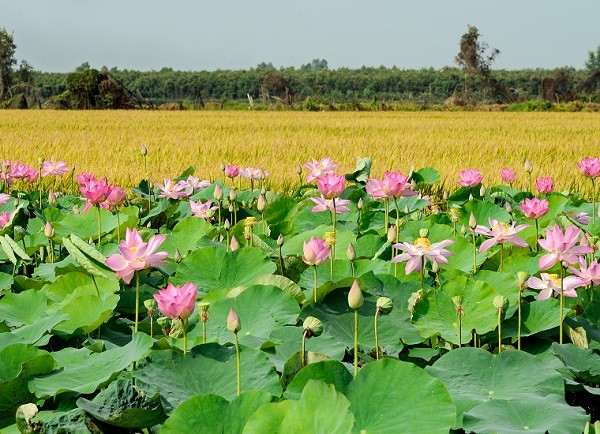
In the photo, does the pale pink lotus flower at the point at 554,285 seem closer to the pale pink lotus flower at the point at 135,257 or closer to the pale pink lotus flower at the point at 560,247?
the pale pink lotus flower at the point at 560,247

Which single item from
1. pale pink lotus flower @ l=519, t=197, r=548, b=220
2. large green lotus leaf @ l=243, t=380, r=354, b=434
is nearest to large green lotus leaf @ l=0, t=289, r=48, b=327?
large green lotus leaf @ l=243, t=380, r=354, b=434

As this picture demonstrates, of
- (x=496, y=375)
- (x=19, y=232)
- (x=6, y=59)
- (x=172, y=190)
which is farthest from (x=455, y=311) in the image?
(x=6, y=59)

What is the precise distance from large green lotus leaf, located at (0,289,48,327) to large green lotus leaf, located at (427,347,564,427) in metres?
0.70

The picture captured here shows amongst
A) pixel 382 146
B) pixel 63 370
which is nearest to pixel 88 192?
pixel 63 370

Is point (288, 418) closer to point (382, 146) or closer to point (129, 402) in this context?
point (129, 402)

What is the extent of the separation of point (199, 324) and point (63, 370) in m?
0.29

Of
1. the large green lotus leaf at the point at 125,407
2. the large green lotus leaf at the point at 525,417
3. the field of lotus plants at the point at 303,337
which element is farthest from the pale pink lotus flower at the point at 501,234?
the large green lotus leaf at the point at 125,407

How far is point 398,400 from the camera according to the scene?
2.75ft

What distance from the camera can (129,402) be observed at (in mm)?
892

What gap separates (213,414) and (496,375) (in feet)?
1.43

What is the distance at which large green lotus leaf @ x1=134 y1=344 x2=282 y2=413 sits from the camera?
0.95 metres

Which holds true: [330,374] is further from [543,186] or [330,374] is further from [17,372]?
[543,186]

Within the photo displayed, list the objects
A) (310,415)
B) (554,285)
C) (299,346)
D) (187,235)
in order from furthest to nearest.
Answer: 1. (187,235)
2. (554,285)
3. (299,346)
4. (310,415)

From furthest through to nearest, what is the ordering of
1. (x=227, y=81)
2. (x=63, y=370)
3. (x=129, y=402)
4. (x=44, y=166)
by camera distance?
(x=227, y=81), (x=44, y=166), (x=63, y=370), (x=129, y=402)
